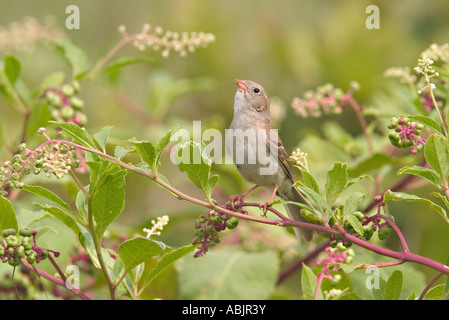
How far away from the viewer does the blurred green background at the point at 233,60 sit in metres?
5.17

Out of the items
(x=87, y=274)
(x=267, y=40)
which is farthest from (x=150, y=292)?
(x=267, y=40)

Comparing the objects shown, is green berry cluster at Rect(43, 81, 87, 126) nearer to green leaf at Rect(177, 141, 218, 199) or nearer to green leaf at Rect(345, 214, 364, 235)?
green leaf at Rect(177, 141, 218, 199)

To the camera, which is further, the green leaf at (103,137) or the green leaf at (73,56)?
the green leaf at (73,56)

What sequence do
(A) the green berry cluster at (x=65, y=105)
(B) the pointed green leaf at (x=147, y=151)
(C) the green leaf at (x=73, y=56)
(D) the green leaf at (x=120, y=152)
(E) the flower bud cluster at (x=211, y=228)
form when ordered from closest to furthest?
1. (B) the pointed green leaf at (x=147, y=151)
2. (D) the green leaf at (x=120, y=152)
3. (E) the flower bud cluster at (x=211, y=228)
4. (A) the green berry cluster at (x=65, y=105)
5. (C) the green leaf at (x=73, y=56)

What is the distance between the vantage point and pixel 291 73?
6.19m

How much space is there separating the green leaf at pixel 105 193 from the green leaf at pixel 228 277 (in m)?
0.93

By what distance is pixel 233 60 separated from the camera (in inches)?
253

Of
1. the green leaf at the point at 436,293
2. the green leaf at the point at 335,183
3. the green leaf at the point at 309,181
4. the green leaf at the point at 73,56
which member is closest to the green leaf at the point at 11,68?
the green leaf at the point at 73,56

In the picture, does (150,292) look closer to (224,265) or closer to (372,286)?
(224,265)

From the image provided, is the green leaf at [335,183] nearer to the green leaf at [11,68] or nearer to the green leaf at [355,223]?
the green leaf at [355,223]

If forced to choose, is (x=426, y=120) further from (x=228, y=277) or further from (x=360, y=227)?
(x=228, y=277)

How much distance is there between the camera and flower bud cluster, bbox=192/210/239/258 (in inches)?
97.7

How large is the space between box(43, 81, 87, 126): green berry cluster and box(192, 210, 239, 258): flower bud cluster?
962 mm

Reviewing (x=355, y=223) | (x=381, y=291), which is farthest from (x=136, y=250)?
(x=381, y=291)
